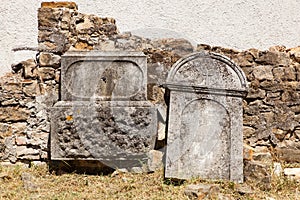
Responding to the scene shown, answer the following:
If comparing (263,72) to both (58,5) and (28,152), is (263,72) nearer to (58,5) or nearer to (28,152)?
(58,5)

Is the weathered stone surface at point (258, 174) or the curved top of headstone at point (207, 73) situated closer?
the weathered stone surface at point (258, 174)

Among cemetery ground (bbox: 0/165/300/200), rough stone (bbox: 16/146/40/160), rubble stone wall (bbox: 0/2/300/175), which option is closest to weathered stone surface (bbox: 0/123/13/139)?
rubble stone wall (bbox: 0/2/300/175)

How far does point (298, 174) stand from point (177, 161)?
1.28 m

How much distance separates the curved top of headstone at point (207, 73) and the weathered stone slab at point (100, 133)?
1.39 feet

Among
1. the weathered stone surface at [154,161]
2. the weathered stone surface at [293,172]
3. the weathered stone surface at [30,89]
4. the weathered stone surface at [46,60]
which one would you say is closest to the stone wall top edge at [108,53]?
the weathered stone surface at [46,60]

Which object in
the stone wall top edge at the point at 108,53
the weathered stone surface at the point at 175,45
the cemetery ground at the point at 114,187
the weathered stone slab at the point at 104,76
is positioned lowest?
the cemetery ground at the point at 114,187

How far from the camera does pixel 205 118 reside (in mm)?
4371

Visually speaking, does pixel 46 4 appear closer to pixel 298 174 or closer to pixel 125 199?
pixel 125 199

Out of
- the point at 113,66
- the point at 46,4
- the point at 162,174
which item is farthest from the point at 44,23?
the point at 162,174

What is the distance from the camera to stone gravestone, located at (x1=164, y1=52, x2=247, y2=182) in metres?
4.30

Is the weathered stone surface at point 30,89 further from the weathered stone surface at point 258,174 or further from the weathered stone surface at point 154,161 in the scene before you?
the weathered stone surface at point 258,174

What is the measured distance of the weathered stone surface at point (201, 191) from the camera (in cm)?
380

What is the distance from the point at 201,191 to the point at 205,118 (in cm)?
81

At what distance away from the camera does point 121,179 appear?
4.38 metres
